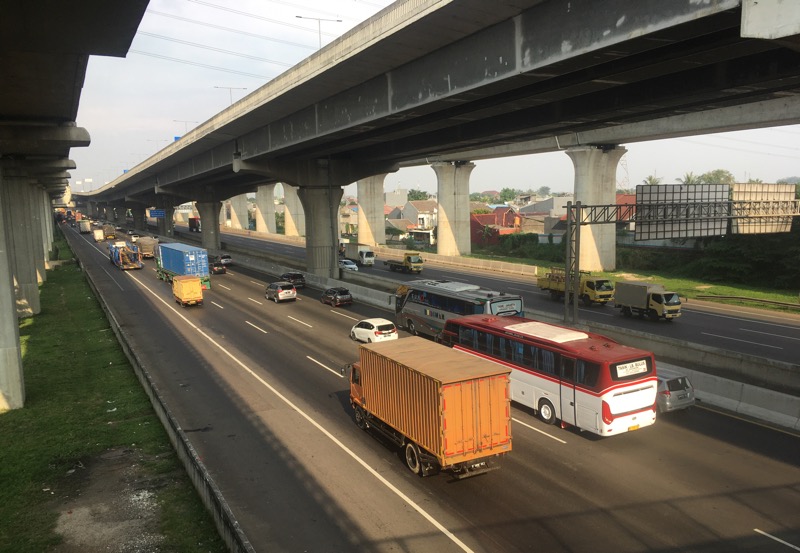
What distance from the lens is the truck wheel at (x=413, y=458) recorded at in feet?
45.1

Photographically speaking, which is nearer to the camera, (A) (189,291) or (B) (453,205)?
(A) (189,291)

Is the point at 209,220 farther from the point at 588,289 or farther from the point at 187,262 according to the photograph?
the point at 588,289

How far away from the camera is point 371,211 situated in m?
94.9

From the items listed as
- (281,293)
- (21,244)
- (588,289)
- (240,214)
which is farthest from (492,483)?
(240,214)

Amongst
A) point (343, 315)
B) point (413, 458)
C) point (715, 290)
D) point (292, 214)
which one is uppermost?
point (292, 214)

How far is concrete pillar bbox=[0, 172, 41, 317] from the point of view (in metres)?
37.1

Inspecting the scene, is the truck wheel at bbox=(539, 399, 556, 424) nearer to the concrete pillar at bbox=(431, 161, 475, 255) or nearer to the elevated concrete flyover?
the elevated concrete flyover

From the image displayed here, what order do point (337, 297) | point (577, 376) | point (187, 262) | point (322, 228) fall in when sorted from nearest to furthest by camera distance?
point (577, 376), point (337, 297), point (187, 262), point (322, 228)

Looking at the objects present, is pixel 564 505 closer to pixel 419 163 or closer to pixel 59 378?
pixel 59 378

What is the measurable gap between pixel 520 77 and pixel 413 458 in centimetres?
1256

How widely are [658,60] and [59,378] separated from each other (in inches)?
1013

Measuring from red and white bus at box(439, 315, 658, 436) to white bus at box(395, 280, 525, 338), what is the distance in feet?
17.6

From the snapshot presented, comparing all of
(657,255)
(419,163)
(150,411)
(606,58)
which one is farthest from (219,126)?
(657,255)

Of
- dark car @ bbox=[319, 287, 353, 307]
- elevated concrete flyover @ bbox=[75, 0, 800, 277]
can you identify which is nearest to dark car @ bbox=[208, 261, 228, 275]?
elevated concrete flyover @ bbox=[75, 0, 800, 277]
